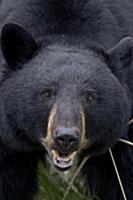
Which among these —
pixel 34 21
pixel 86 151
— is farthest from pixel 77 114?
pixel 34 21

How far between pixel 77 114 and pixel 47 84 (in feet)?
1.08

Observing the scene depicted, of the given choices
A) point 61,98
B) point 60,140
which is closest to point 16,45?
point 61,98

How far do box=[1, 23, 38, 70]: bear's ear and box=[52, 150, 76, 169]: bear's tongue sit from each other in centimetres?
72

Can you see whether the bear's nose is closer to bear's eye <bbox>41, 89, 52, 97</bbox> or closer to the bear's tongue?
the bear's tongue

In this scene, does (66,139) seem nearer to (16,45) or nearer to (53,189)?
(16,45)

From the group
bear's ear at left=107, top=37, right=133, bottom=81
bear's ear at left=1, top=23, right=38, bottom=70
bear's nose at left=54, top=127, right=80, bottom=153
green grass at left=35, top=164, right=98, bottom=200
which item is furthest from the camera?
green grass at left=35, top=164, right=98, bottom=200

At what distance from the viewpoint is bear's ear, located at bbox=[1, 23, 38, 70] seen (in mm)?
6000

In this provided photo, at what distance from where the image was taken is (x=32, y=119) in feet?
19.5

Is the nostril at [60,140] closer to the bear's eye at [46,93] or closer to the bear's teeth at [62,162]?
the bear's teeth at [62,162]

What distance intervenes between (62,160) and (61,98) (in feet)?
1.30

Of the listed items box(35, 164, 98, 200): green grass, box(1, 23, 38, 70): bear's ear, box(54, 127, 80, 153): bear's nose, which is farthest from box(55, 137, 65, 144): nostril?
box(35, 164, 98, 200): green grass

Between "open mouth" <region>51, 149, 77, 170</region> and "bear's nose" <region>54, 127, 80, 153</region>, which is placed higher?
"bear's nose" <region>54, 127, 80, 153</region>

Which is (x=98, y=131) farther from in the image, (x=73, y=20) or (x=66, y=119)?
(x=73, y=20)

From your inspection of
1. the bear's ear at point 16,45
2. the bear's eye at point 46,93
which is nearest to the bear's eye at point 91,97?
the bear's eye at point 46,93
